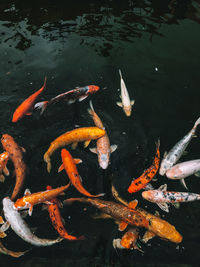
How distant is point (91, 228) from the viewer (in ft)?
13.2

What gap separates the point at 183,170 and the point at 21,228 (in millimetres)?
3087

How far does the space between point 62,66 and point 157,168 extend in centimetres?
393

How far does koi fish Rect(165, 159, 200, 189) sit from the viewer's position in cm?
409

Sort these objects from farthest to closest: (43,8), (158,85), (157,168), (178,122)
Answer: (43,8) → (158,85) → (178,122) → (157,168)

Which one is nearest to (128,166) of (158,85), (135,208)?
(135,208)

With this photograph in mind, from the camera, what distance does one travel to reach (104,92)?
221 inches

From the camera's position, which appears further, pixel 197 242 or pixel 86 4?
pixel 86 4

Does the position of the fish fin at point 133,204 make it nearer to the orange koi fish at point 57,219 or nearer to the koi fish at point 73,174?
A: the koi fish at point 73,174

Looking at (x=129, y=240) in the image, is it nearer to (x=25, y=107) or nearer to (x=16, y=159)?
(x=16, y=159)

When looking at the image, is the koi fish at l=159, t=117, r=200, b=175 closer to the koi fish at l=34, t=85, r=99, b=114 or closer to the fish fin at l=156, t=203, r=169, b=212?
the fish fin at l=156, t=203, r=169, b=212

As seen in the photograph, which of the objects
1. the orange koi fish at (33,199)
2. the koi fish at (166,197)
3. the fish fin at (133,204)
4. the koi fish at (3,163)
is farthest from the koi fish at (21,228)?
the koi fish at (166,197)

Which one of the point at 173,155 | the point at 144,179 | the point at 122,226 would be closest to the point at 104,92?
the point at 173,155

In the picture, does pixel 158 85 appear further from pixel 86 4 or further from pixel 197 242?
pixel 86 4

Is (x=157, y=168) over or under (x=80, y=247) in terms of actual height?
over
